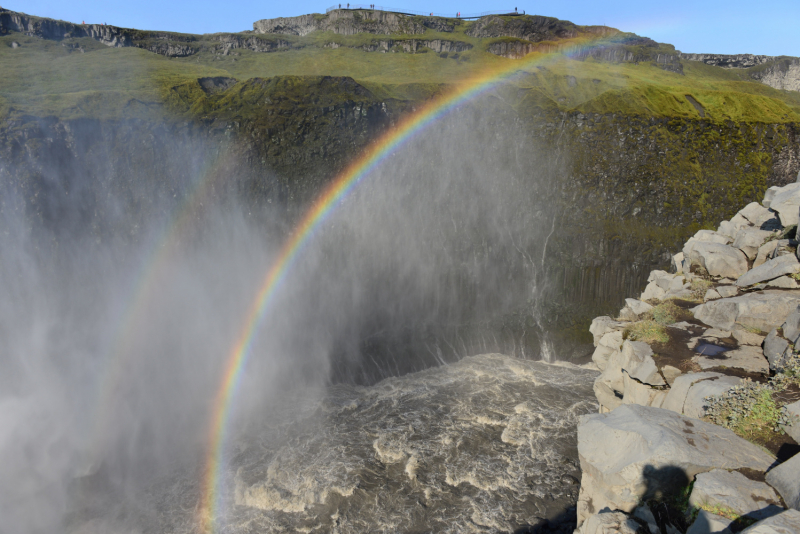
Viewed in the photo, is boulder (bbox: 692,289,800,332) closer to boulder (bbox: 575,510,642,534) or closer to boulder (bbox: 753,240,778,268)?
boulder (bbox: 753,240,778,268)

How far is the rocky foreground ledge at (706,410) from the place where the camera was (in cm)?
666

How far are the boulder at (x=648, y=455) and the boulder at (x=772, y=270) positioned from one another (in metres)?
7.54

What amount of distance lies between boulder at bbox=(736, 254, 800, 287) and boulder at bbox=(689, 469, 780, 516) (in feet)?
29.0

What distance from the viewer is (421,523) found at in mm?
19125

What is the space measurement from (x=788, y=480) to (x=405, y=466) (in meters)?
19.1

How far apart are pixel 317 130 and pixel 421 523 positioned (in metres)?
50.8

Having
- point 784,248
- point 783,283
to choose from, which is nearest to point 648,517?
point 783,283

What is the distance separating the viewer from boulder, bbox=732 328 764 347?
38.0 feet

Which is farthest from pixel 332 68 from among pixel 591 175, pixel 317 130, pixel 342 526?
pixel 342 526

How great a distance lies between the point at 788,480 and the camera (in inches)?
250

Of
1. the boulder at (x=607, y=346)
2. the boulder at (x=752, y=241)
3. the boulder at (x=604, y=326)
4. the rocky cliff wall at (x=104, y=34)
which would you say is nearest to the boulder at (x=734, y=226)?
the boulder at (x=752, y=241)

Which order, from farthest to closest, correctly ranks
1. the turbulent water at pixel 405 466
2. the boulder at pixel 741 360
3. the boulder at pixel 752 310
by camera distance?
1. the turbulent water at pixel 405 466
2. the boulder at pixel 752 310
3. the boulder at pixel 741 360

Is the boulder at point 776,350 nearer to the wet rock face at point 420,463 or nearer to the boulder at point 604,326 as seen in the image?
the boulder at point 604,326

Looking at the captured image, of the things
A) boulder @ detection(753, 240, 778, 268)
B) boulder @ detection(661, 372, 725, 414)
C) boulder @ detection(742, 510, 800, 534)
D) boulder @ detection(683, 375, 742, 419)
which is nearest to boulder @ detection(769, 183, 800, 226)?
boulder @ detection(753, 240, 778, 268)
